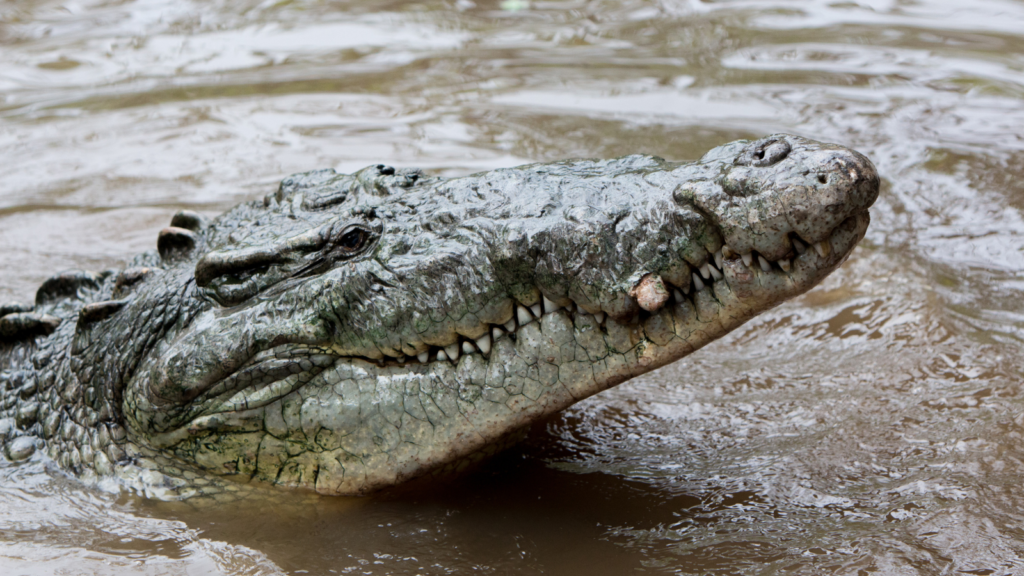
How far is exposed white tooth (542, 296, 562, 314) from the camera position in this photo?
8.35 feet

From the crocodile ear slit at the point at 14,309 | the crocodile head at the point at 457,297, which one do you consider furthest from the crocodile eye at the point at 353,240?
the crocodile ear slit at the point at 14,309

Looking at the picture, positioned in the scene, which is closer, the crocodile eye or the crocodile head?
the crocodile head

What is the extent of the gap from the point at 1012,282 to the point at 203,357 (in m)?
3.45

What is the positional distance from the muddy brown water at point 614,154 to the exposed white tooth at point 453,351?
0.56 metres

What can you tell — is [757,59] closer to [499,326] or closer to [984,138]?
[984,138]

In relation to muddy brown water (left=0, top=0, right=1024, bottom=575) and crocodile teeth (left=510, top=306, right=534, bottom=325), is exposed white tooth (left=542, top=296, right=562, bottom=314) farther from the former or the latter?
muddy brown water (left=0, top=0, right=1024, bottom=575)

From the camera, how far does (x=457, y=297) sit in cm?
260

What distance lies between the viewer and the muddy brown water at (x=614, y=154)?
2781 mm

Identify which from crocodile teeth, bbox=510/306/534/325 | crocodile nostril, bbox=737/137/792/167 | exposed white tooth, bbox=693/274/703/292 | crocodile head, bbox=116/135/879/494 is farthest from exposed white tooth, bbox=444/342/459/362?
crocodile nostril, bbox=737/137/792/167

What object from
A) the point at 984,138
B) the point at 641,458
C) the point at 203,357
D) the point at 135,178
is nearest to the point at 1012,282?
the point at 984,138

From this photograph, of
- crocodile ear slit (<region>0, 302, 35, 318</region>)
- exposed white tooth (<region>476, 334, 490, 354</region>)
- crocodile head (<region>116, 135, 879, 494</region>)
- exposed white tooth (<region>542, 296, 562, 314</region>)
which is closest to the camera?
crocodile head (<region>116, 135, 879, 494</region>)

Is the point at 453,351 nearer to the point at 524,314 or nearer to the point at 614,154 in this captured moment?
the point at 524,314

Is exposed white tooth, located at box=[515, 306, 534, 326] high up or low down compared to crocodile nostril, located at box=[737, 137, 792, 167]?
down

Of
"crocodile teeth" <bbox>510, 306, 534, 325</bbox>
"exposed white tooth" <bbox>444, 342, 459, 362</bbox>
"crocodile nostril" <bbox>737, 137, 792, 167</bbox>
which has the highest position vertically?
"crocodile nostril" <bbox>737, 137, 792, 167</bbox>
